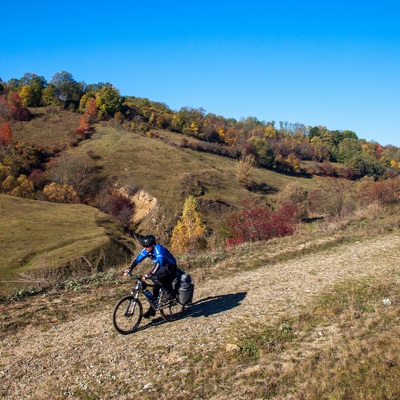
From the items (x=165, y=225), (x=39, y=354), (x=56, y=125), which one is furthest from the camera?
(x=56, y=125)

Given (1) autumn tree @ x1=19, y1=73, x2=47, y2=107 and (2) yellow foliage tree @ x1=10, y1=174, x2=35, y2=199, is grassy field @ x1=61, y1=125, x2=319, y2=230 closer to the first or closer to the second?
(2) yellow foliage tree @ x1=10, y1=174, x2=35, y2=199

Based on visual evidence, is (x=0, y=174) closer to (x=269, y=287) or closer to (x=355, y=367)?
(x=269, y=287)

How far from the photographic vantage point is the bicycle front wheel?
9453mm

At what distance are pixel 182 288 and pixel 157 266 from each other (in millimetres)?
981

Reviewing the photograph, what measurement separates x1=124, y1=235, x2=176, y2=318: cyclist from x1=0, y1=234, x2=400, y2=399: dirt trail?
1023 millimetres

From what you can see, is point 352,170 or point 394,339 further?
point 352,170

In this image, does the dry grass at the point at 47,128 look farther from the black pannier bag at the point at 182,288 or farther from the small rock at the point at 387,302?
the small rock at the point at 387,302

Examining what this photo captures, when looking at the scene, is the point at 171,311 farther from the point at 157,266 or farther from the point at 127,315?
the point at 157,266

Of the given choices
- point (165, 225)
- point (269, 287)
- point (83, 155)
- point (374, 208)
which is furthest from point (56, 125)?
point (269, 287)

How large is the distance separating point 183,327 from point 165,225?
65.7 m

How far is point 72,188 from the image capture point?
273ft

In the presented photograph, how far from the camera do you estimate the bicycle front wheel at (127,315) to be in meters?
9.45

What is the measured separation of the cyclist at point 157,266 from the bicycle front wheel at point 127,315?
1.10ft

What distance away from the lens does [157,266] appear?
9.59 metres
